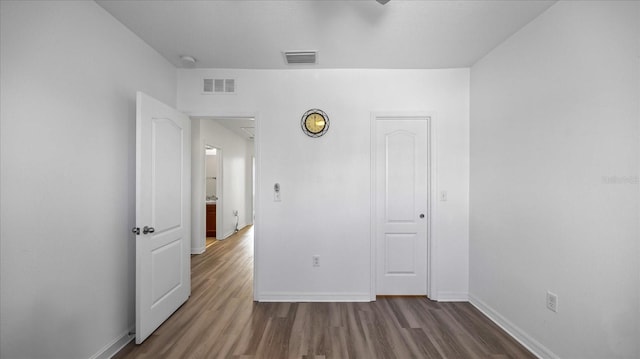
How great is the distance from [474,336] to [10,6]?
12.5 ft

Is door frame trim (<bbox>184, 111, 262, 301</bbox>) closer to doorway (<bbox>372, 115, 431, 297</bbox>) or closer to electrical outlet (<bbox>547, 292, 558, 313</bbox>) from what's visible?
doorway (<bbox>372, 115, 431, 297</bbox>)

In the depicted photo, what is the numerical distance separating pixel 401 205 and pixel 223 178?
166 inches

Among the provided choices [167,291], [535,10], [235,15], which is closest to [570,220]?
[535,10]

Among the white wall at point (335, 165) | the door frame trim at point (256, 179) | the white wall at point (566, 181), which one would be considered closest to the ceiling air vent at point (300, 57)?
the white wall at point (335, 165)

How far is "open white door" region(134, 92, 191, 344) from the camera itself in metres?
2.02

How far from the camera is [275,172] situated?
284 centimetres

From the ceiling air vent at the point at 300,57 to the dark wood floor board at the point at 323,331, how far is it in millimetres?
2612

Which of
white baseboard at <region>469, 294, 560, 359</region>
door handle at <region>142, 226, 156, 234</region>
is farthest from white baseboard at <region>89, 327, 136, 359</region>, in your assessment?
white baseboard at <region>469, 294, 560, 359</region>

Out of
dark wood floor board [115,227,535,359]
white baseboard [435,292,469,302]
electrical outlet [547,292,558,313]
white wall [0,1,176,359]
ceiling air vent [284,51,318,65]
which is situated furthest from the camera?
white baseboard [435,292,469,302]

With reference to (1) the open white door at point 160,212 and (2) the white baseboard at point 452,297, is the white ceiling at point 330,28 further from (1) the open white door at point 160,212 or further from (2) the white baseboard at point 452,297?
(2) the white baseboard at point 452,297

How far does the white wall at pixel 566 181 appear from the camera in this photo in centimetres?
141

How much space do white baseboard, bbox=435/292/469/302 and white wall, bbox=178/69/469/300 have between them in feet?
0.47

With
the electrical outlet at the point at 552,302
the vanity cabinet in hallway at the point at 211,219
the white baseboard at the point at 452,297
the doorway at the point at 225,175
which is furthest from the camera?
the vanity cabinet in hallway at the point at 211,219

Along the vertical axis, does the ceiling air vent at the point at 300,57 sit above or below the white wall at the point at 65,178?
above
